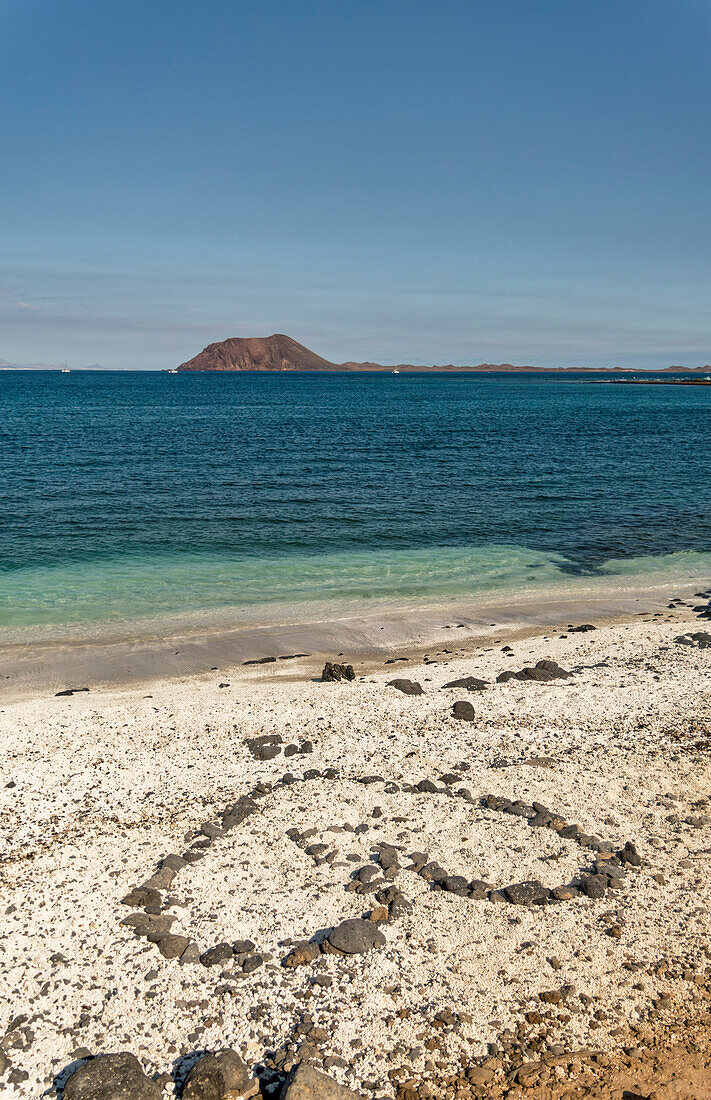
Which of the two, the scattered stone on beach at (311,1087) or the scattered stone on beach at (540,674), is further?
the scattered stone on beach at (540,674)

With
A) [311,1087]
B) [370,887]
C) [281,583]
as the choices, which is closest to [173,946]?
[370,887]

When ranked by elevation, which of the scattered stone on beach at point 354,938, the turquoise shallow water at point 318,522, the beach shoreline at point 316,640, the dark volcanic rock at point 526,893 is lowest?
the beach shoreline at point 316,640

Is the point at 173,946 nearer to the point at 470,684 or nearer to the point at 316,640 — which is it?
the point at 470,684

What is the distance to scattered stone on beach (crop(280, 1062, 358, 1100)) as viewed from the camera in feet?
17.0

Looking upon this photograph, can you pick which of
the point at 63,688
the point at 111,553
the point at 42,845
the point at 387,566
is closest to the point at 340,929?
the point at 42,845

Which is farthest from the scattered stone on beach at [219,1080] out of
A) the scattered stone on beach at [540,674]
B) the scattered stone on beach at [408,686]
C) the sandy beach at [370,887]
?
the scattered stone on beach at [540,674]

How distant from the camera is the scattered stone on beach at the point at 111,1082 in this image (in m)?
5.34

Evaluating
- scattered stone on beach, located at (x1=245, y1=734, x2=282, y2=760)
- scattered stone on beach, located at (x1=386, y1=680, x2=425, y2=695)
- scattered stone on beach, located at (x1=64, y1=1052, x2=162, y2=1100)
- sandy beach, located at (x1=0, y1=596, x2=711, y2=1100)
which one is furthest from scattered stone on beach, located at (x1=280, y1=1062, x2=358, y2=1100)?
scattered stone on beach, located at (x1=386, y1=680, x2=425, y2=695)

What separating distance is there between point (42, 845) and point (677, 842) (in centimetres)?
780

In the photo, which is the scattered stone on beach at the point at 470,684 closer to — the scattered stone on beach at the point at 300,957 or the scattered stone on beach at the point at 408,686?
the scattered stone on beach at the point at 408,686

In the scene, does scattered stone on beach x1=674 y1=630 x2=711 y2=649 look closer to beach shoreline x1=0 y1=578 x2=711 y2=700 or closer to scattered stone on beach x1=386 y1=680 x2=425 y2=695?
beach shoreline x1=0 y1=578 x2=711 y2=700

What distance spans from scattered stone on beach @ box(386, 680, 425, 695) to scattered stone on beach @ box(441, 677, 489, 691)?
1.54 ft

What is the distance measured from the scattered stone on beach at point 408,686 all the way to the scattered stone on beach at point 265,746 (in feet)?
9.47

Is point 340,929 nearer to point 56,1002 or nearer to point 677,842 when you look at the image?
point 56,1002
